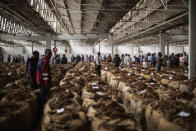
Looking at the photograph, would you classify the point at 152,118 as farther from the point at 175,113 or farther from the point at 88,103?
the point at 88,103

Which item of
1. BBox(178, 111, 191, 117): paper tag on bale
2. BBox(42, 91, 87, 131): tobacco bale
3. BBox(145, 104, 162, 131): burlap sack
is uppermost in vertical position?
BBox(178, 111, 191, 117): paper tag on bale

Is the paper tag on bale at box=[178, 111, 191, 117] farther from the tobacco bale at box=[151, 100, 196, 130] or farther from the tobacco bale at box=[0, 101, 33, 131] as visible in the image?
the tobacco bale at box=[0, 101, 33, 131]

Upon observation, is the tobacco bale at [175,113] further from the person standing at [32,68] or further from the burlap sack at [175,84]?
the person standing at [32,68]

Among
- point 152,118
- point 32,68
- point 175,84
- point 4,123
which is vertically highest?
point 32,68

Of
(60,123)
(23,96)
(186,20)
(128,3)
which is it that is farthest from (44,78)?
(186,20)

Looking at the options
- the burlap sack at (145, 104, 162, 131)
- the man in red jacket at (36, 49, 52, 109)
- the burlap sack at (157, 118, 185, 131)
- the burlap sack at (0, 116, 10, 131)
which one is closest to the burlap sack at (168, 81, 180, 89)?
the burlap sack at (145, 104, 162, 131)

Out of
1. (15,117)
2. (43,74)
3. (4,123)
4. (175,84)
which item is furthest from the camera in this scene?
(175,84)

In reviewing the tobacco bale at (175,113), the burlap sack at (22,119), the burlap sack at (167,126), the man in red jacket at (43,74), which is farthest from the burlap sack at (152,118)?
the man in red jacket at (43,74)

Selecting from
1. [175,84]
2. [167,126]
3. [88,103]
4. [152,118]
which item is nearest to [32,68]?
[88,103]

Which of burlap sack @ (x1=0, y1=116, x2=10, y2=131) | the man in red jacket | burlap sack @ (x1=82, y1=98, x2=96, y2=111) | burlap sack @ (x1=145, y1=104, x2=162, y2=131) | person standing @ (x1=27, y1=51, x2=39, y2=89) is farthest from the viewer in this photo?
person standing @ (x1=27, y1=51, x2=39, y2=89)

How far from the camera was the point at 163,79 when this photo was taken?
7398 millimetres

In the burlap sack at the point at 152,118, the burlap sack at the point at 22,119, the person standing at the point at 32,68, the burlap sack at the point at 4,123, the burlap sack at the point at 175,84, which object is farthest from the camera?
the burlap sack at the point at 175,84

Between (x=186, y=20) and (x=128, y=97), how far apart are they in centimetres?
1187

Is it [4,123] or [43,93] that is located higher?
[43,93]
